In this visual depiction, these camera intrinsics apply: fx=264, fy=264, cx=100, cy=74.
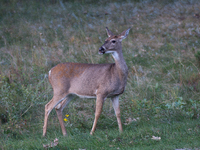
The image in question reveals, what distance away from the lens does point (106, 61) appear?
9414mm

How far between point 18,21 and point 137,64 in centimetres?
789

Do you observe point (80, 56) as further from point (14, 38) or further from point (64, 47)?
point (14, 38)

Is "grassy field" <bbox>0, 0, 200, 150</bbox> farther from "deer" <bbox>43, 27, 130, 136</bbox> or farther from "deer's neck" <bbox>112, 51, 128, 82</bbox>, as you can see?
"deer's neck" <bbox>112, 51, 128, 82</bbox>

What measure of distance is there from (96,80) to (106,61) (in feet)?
13.1

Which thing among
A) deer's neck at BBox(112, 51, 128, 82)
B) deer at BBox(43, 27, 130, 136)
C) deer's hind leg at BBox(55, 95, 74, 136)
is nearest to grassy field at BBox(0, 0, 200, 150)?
deer's hind leg at BBox(55, 95, 74, 136)

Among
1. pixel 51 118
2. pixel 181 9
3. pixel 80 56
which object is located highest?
pixel 181 9

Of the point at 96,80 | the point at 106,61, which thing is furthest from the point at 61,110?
the point at 106,61

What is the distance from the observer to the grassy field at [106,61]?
493 centimetres

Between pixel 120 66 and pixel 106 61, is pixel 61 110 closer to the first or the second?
pixel 120 66

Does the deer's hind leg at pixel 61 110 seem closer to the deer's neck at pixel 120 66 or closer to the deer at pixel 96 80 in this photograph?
the deer at pixel 96 80

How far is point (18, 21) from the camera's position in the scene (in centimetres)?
1432

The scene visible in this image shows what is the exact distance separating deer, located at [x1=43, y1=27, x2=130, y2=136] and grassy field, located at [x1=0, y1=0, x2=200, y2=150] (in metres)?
0.55

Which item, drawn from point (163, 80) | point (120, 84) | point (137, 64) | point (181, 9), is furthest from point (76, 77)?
point (181, 9)

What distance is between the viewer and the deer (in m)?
5.27
